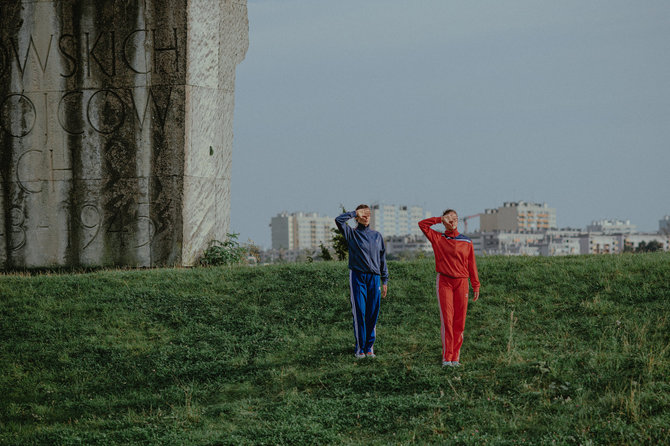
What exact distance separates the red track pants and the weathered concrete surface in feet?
26.5

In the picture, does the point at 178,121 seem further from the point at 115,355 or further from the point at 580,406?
the point at 580,406

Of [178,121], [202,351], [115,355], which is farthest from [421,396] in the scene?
[178,121]

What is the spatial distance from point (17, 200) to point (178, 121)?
4.38 m

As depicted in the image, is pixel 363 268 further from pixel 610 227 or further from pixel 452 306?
pixel 610 227

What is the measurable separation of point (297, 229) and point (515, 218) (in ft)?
170

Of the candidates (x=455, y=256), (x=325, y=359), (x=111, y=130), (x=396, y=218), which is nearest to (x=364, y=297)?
(x=325, y=359)

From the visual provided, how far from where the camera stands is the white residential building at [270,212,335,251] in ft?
534

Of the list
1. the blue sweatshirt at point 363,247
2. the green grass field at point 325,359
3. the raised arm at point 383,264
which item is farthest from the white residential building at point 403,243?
the blue sweatshirt at point 363,247

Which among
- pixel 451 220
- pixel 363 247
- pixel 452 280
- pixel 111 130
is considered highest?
pixel 111 130

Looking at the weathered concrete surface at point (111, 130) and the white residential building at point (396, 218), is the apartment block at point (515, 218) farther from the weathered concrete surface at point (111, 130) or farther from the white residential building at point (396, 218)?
the weathered concrete surface at point (111, 130)

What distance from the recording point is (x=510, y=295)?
41.4 ft

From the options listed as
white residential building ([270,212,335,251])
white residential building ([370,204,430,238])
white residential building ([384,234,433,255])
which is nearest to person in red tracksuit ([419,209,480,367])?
white residential building ([384,234,433,255])

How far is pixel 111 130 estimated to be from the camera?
53.6 ft

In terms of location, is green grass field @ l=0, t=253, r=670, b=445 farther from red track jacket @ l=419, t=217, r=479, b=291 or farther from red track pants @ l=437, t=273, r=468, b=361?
red track jacket @ l=419, t=217, r=479, b=291
